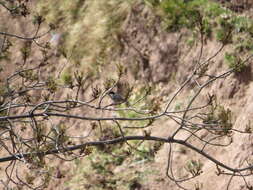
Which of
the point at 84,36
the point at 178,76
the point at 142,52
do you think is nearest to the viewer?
the point at 178,76

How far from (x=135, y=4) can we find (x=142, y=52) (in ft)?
3.12

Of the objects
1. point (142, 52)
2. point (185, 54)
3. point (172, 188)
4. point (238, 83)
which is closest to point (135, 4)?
point (142, 52)

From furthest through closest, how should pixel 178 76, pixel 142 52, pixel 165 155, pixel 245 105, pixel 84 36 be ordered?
pixel 84 36
pixel 142 52
pixel 178 76
pixel 165 155
pixel 245 105

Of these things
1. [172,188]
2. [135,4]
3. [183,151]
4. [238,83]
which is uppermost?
[135,4]

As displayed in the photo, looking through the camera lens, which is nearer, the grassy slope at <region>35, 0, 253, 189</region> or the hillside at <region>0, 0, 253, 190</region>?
the hillside at <region>0, 0, 253, 190</region>

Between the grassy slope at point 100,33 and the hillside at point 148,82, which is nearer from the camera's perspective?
the hillside at point 148,82

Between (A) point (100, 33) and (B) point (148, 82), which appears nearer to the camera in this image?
(B) point (148, 82)

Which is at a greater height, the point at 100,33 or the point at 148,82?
the point at 100,33

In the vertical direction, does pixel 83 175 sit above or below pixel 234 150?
above

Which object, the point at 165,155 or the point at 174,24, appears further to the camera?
the point at 174,24

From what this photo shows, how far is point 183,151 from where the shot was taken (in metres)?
6.55

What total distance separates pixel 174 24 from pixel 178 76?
0.91 m

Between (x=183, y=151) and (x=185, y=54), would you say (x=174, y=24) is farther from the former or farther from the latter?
(x=183, y=151)

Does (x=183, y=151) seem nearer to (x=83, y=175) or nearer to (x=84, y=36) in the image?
(x=83, y=175)
